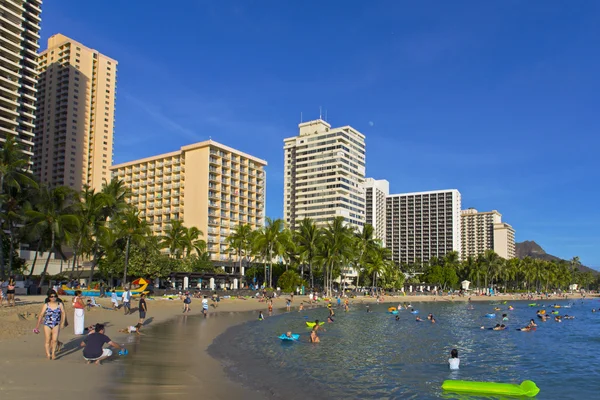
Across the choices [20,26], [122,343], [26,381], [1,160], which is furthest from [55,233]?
[20,26]

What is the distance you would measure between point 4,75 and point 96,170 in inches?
2058

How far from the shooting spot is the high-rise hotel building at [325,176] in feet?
457

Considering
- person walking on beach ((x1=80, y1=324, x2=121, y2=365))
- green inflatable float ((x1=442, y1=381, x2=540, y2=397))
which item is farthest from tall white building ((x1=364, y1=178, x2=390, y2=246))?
person walking on beach ((x1=80, y1=324, x2=121, y2=365))

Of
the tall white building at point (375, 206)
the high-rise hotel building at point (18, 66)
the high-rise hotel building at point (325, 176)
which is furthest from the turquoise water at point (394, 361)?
the tall white building at point (375, 206)

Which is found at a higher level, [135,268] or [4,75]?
[4,75]

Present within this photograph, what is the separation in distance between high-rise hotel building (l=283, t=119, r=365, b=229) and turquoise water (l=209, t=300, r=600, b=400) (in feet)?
340

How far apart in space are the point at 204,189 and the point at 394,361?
8941cm

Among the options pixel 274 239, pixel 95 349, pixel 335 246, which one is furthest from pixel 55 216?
pixel 335 246

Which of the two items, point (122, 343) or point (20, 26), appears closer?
Result: point (122, 343)

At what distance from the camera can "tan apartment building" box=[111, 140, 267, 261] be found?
10694cm

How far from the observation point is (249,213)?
4577 inches

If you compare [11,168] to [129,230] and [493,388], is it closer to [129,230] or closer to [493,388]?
[129,230]

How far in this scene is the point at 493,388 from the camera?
51.8 ft

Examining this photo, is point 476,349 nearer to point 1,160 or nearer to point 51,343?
point 51,343
